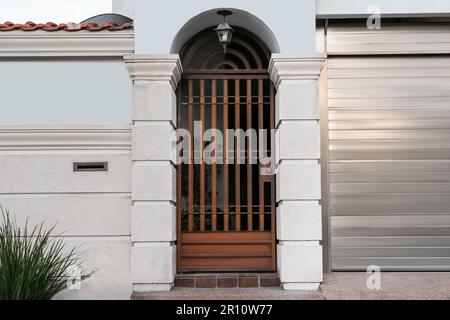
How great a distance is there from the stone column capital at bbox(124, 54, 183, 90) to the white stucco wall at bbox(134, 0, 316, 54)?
198 mm

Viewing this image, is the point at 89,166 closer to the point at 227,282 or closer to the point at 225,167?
the point at 225,167

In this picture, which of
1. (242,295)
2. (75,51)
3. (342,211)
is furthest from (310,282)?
(75,51)

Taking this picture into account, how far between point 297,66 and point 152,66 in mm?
1806

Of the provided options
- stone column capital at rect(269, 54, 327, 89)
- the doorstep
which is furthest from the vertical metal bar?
the doorstep

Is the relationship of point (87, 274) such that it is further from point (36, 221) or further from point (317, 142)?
point (317, 142)

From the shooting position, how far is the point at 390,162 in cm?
796

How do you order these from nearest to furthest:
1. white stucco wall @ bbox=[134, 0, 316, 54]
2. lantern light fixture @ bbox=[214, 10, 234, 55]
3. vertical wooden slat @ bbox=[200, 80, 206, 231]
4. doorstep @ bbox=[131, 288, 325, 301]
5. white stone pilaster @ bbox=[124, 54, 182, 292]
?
doorstep @ bbox=[131, 288, 325, 301] → white stone pilaster @ bbox=[124, 54, 182, 292] → white stucco wall @ bbox=[134, 0, 316, 54] → lantern light fixture @ bbox=[214, 10, 234, 55] → vertical wooden slat @ bbox=[200, 80, 206, 231]

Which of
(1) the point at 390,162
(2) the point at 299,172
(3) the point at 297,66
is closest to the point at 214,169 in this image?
(2) the point at 299,172

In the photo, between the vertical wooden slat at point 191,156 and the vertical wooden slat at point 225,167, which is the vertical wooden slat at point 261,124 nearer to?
the vertical wooden slat at point 225,167

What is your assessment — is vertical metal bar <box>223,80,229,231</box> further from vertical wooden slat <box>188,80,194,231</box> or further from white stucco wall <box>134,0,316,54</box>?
white stucco wall <box>134,0,316,54</box>

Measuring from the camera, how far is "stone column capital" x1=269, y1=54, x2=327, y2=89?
7.03m

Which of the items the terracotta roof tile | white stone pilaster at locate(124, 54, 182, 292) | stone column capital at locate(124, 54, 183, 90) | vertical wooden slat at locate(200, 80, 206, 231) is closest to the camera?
white stone pilaster at locate(124, 54, 182, 292)

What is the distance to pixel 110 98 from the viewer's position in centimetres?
744
